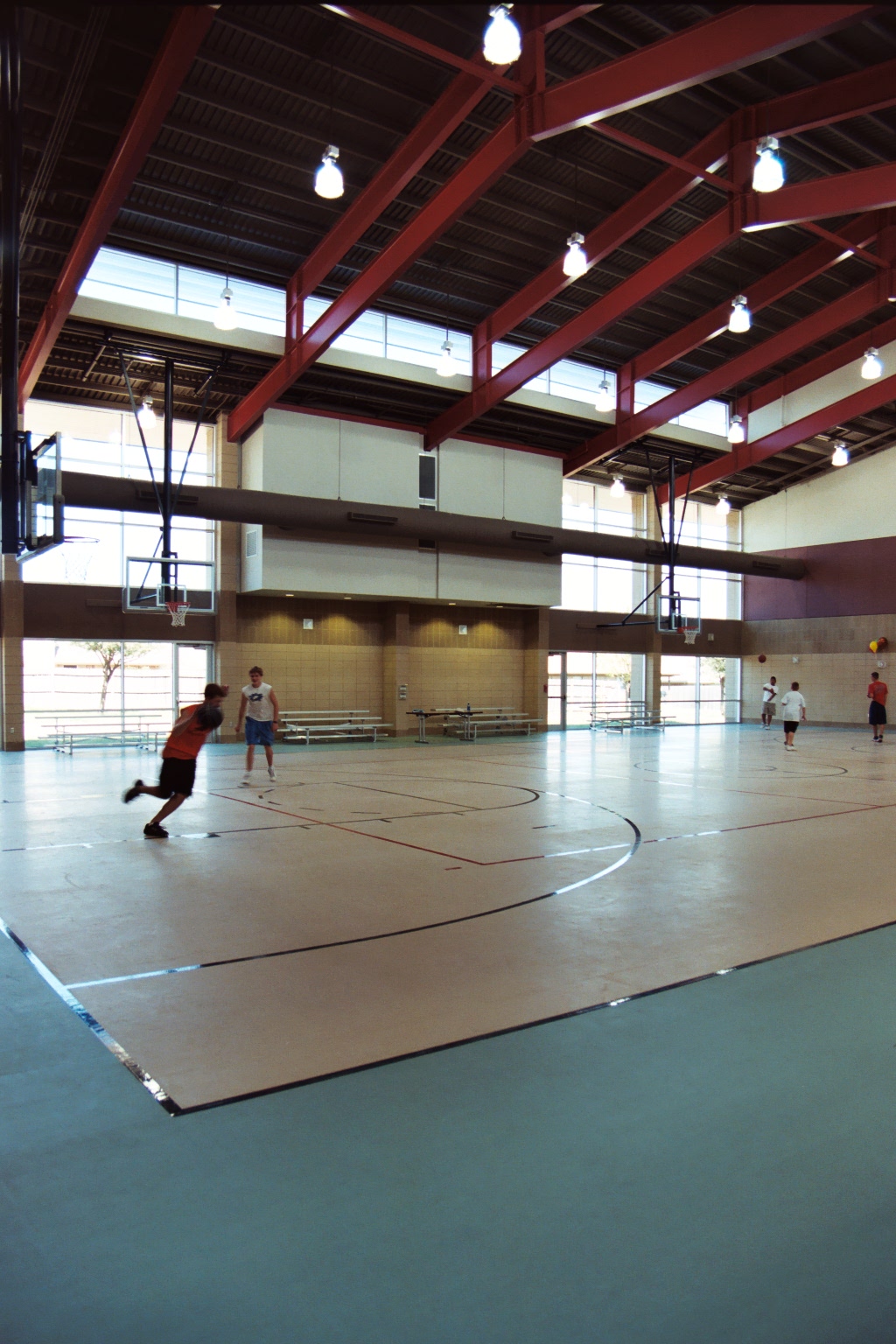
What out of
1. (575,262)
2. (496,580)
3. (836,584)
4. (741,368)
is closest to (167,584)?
(496,580)

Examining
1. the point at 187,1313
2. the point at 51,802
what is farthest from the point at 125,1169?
the point at 51,802

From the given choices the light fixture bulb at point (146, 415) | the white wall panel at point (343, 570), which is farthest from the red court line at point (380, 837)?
the light fixture bulb at point (146, 415)

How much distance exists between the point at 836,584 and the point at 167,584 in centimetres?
2316

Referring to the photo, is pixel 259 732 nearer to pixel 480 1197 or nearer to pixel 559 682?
pixel 480 1197

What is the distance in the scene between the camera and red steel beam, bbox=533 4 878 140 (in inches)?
424

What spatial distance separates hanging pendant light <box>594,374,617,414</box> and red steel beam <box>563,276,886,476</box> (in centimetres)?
77

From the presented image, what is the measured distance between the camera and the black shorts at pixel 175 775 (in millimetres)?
9500

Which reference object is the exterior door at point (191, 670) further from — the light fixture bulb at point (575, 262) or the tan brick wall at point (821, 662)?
the tan brick wall at point (821, 662)

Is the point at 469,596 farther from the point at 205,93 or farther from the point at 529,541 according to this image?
the point at 205,93

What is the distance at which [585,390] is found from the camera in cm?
2402

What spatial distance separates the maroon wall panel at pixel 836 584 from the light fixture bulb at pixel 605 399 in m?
11.7

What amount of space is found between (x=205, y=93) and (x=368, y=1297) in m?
15.6

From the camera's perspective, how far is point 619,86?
11883 mm

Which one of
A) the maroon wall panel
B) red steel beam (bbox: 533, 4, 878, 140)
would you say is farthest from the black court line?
the maroon wall panel
